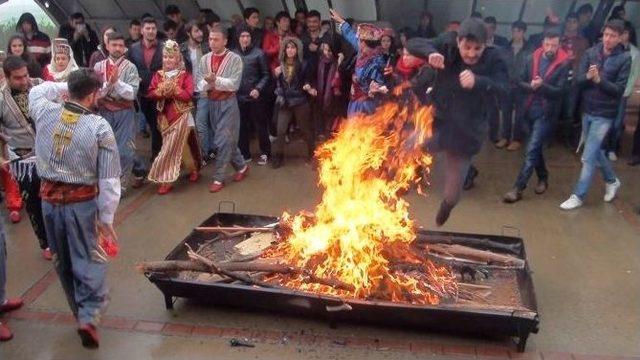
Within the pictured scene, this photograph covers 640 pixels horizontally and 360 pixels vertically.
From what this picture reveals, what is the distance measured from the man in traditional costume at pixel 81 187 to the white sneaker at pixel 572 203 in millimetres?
5478

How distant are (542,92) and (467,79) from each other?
10.0ft

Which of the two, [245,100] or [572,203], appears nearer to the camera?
[572,203]

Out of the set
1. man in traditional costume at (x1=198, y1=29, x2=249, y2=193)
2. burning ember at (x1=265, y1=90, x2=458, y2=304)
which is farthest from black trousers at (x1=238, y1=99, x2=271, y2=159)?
burning ember at (x1=265, y1=90, x2=458, y2=304)

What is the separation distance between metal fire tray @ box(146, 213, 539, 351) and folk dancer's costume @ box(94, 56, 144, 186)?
115 inches

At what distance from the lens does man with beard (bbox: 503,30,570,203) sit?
→ 708cm

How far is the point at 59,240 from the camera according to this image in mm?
4191

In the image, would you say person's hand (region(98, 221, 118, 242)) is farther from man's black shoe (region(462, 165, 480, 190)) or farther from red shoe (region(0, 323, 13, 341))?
man's black shoe (region(462, 165, 480, 190))

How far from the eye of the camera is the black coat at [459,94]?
15.6 feet

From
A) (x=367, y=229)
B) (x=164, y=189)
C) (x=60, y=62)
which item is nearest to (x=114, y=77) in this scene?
(x=60, y=62)

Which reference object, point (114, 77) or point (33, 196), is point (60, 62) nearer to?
point (114, 77)

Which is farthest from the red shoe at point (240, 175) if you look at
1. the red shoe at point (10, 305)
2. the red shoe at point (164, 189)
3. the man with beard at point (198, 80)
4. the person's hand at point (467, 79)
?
the person's hand at point (467, 79)

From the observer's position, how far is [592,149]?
685cm

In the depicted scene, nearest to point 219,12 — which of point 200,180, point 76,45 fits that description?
point 76,45

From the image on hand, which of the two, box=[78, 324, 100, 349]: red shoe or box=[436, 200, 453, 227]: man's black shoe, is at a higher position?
box=[78, 324, 100, 349]: red shoe
